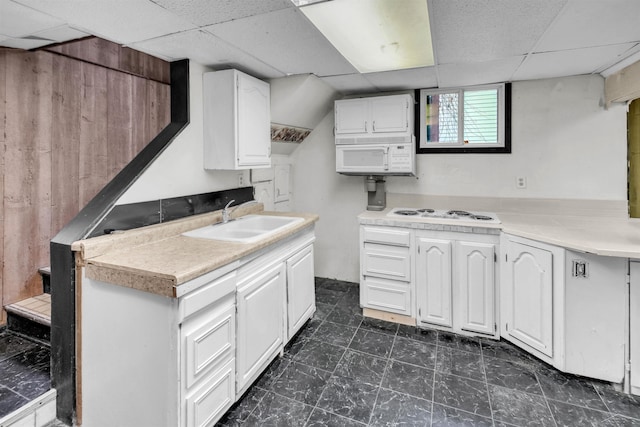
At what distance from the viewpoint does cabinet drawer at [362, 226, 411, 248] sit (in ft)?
8.94

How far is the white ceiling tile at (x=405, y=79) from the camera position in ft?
8.72

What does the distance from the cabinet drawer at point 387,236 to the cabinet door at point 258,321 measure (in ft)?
2.91

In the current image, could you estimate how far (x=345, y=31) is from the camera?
190cm

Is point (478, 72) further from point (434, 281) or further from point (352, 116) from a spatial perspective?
point (434, 281)

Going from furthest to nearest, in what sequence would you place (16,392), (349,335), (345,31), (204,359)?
(349,335)
(345,31)
(16,392)
(204,359)

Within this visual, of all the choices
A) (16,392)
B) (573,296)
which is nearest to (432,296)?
(573,296)

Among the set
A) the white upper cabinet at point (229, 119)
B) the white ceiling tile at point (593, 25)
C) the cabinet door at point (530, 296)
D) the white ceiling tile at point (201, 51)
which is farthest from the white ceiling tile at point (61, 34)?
the cabinet door at point (530, 296)

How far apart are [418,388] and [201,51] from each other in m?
2.50

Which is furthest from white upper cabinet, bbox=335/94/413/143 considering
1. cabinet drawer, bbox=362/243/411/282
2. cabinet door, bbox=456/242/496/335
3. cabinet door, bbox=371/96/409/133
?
cabinet door, bbox=456/242/496/335

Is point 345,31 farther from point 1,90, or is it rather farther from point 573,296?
point 1,90

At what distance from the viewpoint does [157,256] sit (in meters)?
1.64

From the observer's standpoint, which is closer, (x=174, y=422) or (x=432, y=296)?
(x=174, y=422)

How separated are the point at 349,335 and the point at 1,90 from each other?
2903 millimetres

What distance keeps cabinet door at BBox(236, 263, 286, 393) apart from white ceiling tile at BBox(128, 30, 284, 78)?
55.9 inches
